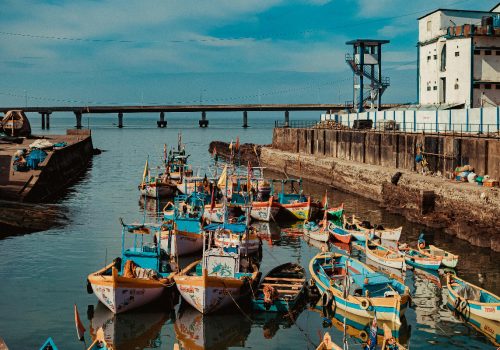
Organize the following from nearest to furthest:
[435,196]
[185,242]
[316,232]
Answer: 1. [185,242]
2. [316,232]
3. [435,196]

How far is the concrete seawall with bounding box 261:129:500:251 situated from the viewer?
36.9 m

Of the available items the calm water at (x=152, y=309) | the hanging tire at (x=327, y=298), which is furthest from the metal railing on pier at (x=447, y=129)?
the hanging tire at (x=327, y=298)

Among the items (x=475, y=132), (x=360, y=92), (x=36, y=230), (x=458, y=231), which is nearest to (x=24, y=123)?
(x=360, y=92)

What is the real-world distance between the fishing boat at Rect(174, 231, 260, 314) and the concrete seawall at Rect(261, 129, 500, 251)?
52.1 ft

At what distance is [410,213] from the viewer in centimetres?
4369

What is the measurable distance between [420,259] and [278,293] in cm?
944

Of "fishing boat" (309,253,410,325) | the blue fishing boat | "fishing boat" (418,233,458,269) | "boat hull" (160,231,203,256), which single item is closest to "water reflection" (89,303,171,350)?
the blue fishing boat

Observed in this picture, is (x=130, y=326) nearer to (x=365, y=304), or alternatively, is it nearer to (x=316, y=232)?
(x=365, y=304)

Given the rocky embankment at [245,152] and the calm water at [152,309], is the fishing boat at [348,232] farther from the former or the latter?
the rocky embankment at [245,152]

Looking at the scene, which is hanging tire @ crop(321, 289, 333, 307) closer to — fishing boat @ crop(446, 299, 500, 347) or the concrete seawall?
fishing boat @ crop(446, 299, 500, 347)

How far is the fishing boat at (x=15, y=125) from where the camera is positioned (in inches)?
Result: 3690

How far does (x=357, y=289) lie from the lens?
25.2m

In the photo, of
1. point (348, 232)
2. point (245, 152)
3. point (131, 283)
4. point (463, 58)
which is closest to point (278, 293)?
point (131, 283)

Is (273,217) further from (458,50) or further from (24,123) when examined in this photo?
(24,123)
